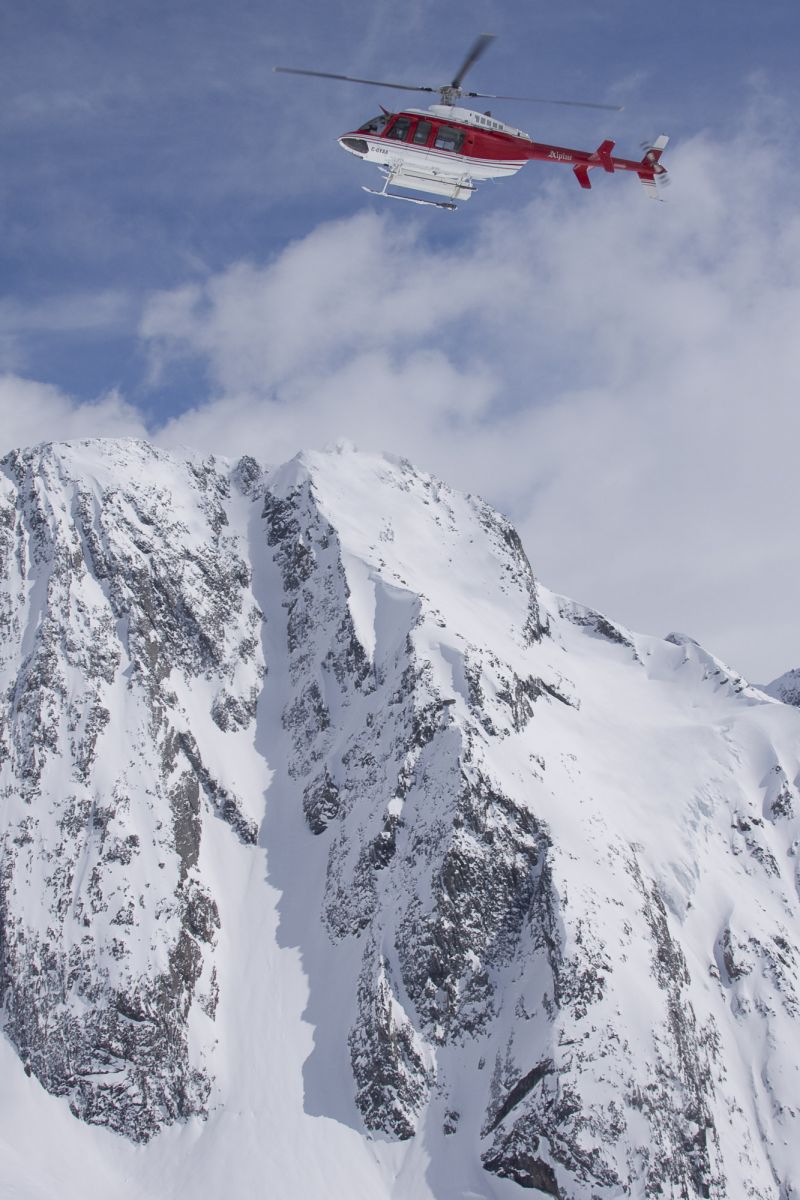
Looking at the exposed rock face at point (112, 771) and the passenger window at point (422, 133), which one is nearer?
the passenger window at point (422, 133)

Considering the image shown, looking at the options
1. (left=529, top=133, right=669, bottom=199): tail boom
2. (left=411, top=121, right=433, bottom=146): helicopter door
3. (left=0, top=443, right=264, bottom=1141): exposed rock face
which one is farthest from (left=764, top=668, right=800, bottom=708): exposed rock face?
(left=411, top=121, right=433, bottom=146): helicopter door

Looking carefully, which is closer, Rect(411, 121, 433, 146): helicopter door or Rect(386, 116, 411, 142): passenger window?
Rect(411, 121, 433, 146): helicopter door

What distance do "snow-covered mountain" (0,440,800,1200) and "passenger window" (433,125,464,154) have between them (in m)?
57.1

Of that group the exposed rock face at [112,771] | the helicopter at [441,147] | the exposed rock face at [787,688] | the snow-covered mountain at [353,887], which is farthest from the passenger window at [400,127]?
the exposed rock face at [787,688]

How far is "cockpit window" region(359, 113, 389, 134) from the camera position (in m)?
56.5

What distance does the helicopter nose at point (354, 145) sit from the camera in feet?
186

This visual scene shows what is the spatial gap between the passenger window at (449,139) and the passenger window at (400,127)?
199cm

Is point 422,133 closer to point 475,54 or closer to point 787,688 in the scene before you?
point 475,54

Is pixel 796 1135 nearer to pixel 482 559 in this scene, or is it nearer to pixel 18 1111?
pixel 18 1111

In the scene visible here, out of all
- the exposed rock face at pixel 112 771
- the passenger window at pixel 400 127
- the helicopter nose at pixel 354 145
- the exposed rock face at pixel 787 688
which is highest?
the exposed rock face at pixel 787 688

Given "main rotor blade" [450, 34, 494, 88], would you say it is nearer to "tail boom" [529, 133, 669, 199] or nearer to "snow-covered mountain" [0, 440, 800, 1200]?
"tail boom" [529, 133, 669, 199]

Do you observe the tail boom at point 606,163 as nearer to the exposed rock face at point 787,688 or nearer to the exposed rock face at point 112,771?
the exposed rock face at point 112,771

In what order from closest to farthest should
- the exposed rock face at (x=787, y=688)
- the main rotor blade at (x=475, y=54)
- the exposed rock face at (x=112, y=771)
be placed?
the main rotor blade at (x=475, y=54) → the exposed rock face at (x=112, y=771) → the exposed rock face at (x=787, y=688)

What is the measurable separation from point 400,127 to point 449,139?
10.2 feet
